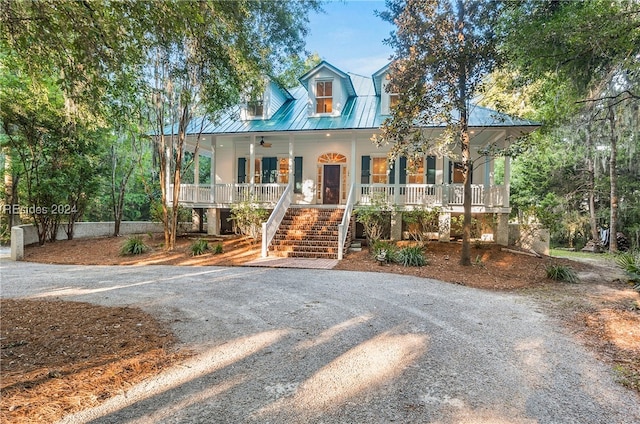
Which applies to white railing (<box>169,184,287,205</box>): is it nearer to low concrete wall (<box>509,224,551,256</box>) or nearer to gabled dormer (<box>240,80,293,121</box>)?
gabled dormer (<box>240,80,293,121</box>)

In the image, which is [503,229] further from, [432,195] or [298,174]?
[298,174]

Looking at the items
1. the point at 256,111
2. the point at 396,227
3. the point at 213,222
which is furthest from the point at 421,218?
the point at 256,111

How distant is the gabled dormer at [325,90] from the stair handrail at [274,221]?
3.79 metres

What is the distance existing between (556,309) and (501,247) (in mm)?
6405

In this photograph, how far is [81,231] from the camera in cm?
1398

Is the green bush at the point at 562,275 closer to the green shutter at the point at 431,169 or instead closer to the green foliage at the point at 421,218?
the green foliage at the point at 421,218

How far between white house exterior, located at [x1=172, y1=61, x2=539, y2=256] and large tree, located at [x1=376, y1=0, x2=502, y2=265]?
9.85 feet

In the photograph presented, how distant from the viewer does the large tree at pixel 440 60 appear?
819cm

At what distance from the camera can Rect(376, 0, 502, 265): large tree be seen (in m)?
8.19

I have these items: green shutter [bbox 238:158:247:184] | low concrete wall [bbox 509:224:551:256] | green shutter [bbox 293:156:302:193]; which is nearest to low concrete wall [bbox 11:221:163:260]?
green shutter [bbox 238:158:247:184]

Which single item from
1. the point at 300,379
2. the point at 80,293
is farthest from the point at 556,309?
the point at 80,293

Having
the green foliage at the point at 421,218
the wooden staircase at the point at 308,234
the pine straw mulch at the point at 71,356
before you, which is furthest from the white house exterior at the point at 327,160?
the pine straw mulch at the point at 71,356

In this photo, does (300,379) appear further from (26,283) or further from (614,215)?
(614,215)

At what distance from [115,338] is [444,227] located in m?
10.8
